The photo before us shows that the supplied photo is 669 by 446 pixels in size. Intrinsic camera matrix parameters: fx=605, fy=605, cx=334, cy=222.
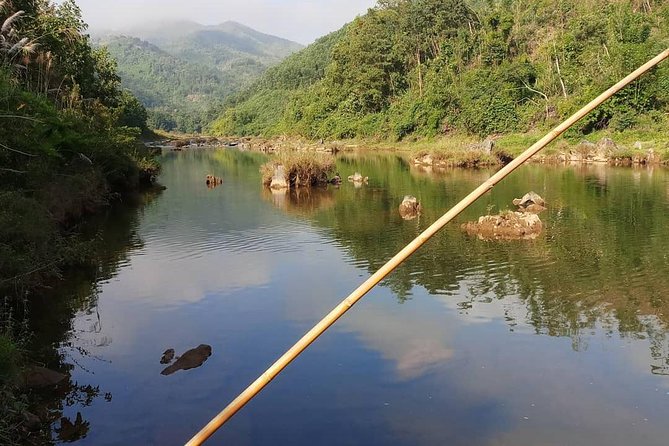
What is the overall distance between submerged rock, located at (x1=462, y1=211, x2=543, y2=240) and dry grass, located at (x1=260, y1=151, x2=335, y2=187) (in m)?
15.4

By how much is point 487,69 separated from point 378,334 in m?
59.0

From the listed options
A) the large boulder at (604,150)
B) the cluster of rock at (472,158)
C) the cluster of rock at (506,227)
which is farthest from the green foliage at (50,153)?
the large boulder at (604,150)

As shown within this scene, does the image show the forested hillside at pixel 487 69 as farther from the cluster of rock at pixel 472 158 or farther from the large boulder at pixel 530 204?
the large boulder at pixel 530 204

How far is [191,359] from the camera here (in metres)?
9.93

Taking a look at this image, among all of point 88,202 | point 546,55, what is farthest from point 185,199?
point 546,55

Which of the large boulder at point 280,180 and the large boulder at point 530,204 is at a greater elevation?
the large boulder at point 280,180

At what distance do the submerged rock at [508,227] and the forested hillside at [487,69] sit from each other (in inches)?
1260

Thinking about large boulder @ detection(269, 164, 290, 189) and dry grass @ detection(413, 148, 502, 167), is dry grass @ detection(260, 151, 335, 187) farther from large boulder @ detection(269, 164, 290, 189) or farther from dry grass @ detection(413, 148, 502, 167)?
dry grass @ detection(413, 148, 502, 167)

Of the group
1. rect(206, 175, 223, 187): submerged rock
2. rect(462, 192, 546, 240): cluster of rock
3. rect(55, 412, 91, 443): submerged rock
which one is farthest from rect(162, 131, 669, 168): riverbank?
rect(55, 412, 91, 443): submerged rock

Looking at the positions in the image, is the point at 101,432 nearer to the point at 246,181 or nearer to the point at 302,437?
the point at 302,437

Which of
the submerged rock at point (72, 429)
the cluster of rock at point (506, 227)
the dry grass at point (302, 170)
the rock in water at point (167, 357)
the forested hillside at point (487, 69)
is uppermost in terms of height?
the forested hillside at point (487, 69)

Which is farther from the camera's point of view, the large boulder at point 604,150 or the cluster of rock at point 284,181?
the large boulder at point 604,150

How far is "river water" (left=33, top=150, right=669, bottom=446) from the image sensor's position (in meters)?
7.94

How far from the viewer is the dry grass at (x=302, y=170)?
109 ft
